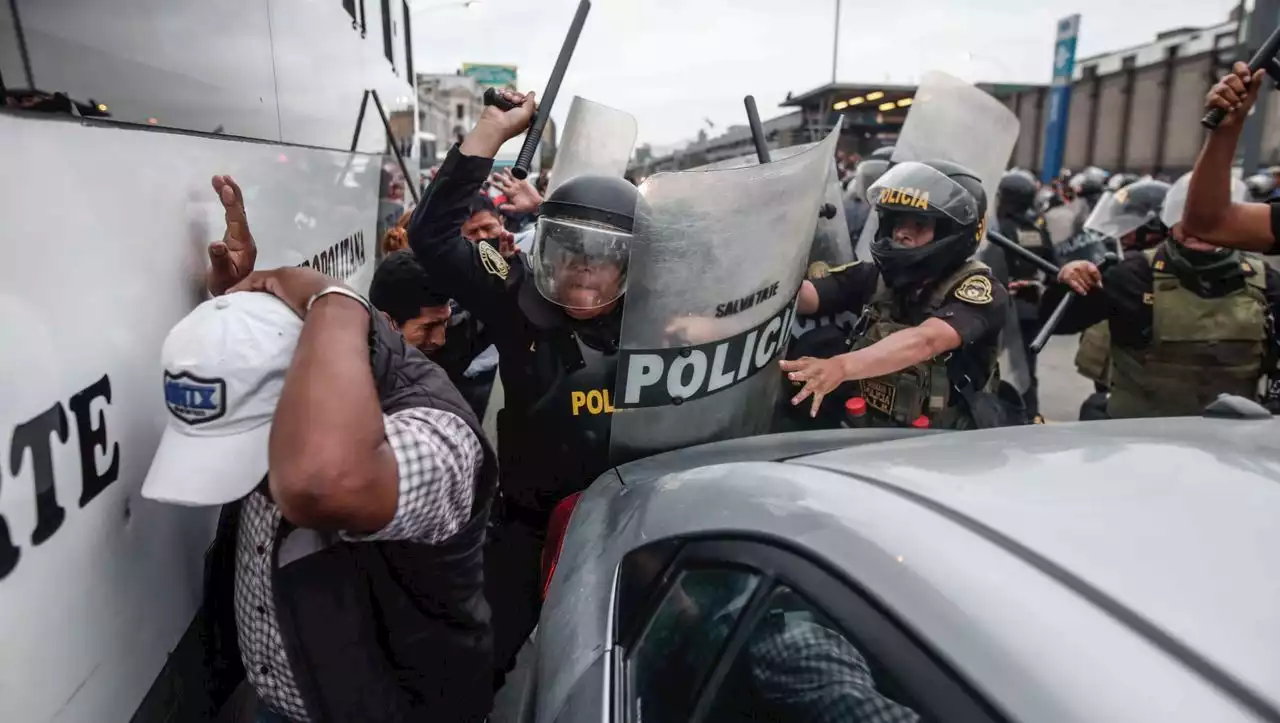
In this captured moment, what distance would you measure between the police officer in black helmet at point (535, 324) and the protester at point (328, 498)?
0.78 meters

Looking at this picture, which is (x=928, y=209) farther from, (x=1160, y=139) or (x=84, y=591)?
(x=1160, y=139)

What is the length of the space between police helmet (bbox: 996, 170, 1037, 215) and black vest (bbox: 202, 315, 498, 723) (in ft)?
18.8

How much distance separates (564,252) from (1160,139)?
31.6 meters

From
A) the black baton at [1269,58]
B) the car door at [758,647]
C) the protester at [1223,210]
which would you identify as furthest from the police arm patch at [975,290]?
the car door at [758,647]

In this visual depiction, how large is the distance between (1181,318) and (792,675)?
10.0 feet

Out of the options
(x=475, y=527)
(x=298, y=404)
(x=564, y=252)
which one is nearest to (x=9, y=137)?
(x=298, y=404)

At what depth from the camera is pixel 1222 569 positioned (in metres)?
0.92

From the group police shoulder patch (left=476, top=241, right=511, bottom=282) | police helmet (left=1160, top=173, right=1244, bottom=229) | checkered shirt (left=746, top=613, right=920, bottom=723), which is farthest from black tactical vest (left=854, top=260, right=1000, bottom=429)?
checkered shirt (left=746, top=613, right=920, bottom=723)

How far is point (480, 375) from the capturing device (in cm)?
363

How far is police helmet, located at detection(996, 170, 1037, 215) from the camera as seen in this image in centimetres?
606

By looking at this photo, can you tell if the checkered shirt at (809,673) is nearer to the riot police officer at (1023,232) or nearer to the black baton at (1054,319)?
the black baton at (1054,319)

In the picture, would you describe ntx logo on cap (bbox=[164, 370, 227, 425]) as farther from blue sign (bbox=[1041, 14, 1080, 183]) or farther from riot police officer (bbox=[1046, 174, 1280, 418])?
blue sign (bbox=[1041, 14, 1080, 183])

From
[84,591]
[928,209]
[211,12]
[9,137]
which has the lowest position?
[84,591]

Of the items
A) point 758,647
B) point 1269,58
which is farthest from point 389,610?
point 1269,58
